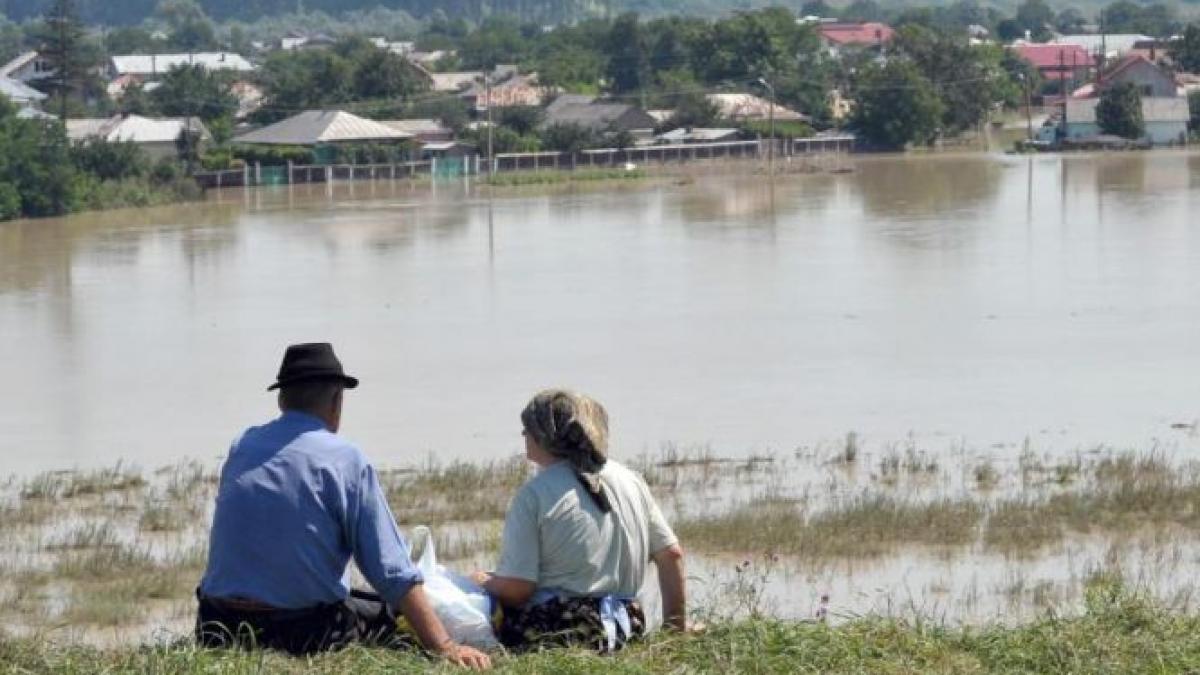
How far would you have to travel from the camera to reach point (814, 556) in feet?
29.6

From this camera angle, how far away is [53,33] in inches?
Result: 2426

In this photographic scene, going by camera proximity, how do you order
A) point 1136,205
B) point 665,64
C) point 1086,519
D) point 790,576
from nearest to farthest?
point 790,576 → point 1086,519 → point 1136,205 → point 665,64

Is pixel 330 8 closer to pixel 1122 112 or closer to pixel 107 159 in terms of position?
pixel 1122 112

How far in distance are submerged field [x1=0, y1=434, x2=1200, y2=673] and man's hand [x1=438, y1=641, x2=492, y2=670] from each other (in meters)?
0.06

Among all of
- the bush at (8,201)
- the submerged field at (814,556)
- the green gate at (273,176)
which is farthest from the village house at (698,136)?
the submerged field at (814,556)

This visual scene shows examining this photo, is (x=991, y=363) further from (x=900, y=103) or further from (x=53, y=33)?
(x=53, y=33)

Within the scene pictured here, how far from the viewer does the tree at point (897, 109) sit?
5769 cm

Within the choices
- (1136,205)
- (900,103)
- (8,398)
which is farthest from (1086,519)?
(900,103)

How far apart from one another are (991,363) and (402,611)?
38.2 ft

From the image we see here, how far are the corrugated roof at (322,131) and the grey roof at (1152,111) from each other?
17665mm

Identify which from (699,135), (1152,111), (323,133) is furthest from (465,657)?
(1152,111)

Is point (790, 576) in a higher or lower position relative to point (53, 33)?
lower

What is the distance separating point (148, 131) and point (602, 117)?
40.7 ft

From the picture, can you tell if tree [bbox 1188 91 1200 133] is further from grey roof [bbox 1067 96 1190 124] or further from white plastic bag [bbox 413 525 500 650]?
white plastic bag [bbox 413 525 500 650]
